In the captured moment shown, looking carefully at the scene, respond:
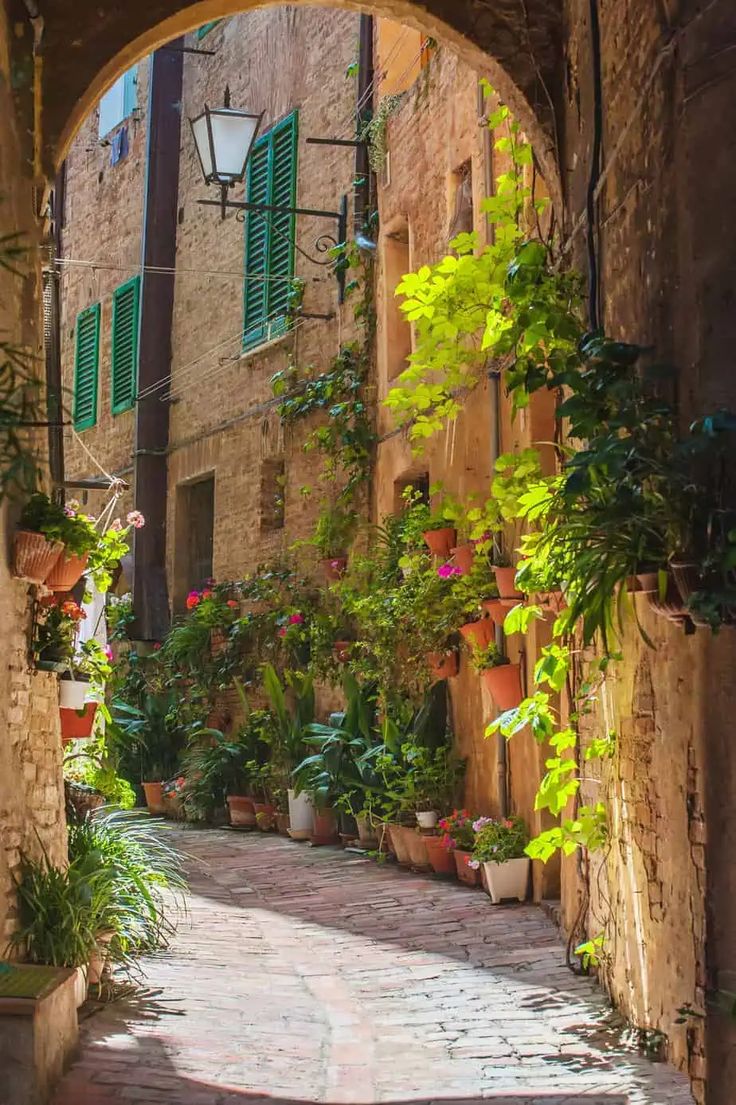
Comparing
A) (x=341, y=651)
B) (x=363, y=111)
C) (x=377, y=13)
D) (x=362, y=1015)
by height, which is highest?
(x=363, y=111)

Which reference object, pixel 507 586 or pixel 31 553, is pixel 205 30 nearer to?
pixel 507 586

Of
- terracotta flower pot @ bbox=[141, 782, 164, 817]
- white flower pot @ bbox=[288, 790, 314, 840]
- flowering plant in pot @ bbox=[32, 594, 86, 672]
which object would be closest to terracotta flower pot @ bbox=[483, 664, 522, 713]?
white flower pot @ bbox=[288, 790, 314, 840]

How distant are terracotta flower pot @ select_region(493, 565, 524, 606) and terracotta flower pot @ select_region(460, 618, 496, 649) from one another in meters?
0.50

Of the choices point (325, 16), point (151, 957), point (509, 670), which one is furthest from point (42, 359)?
point (325, 16)

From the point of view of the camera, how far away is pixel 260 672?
1245 cm

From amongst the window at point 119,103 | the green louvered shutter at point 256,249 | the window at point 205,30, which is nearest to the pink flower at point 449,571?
the green louvered shutter at point 256,249

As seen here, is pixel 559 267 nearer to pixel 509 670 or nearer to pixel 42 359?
pixel 42 359

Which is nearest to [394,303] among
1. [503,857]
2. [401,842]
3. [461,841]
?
[401,842]

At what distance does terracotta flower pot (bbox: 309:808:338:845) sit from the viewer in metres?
10.5

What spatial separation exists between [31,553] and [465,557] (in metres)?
4.05

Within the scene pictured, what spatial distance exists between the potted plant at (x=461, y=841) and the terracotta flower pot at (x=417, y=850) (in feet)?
0.78

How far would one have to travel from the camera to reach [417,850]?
9141mm

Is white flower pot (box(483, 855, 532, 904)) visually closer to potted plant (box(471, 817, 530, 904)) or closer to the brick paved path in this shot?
potted plant (box(471, 817, 530, 904))

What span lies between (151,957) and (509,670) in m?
2.94
